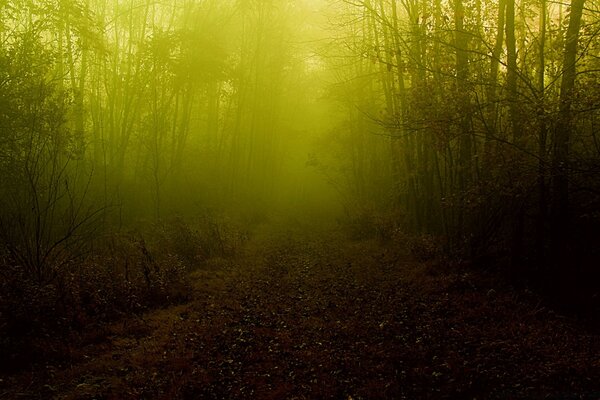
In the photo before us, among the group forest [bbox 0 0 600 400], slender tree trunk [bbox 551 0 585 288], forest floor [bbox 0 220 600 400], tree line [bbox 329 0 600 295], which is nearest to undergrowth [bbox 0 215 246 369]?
forest [bbox 0 0 600 400]

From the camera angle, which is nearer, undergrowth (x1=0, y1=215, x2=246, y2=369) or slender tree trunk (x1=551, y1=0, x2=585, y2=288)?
undergrowth (x1=0, y1=215, x2=246, y2=369)

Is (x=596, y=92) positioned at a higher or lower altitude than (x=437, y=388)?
higher

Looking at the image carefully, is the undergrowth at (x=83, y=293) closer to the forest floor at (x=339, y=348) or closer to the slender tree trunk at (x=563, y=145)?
the forest floor at (x=339, y=348)

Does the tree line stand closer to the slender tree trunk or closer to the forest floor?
the slender tree trunk

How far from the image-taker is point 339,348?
25.2 feet

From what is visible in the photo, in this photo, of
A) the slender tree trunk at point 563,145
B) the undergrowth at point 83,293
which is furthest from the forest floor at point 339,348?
the slender tree trunk at point 563,145

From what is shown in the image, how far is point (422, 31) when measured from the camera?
10.2m

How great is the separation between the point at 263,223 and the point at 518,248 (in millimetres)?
16804

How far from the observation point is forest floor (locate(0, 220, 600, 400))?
5.98 meters

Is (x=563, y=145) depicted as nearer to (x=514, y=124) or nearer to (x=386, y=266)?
(x=514, y=124)

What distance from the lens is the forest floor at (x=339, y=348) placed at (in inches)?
235

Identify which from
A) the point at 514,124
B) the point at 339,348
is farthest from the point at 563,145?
the point at 339,348

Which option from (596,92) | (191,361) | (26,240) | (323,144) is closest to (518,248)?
(596,92)

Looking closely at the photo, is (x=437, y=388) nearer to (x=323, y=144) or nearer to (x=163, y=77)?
(x=163, y=77)
